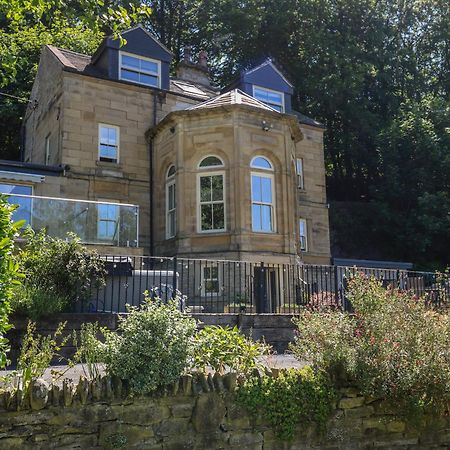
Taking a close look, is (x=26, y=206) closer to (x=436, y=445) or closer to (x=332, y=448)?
(x=332, y=448)

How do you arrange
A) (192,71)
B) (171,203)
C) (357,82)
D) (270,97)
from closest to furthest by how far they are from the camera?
(171,203), (270,97), (192,71), (357,82)

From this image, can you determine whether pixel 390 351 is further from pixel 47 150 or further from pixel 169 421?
pixel 47 150

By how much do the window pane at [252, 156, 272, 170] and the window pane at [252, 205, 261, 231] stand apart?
143 centimetres

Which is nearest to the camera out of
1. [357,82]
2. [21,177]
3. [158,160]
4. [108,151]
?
[21,177]

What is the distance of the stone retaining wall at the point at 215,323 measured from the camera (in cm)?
829

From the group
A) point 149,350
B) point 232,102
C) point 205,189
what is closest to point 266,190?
point 205,189

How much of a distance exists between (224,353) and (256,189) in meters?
11.1

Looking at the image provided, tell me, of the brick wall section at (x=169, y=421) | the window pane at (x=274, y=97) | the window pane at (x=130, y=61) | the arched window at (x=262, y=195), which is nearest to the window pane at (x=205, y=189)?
the arched window at (x=262, y=195)

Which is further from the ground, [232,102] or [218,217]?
[232,102]

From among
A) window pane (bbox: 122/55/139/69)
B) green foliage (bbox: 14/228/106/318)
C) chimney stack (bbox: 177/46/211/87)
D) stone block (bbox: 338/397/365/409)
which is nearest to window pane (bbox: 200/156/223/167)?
window pane (bbox: 122/55/139/69)

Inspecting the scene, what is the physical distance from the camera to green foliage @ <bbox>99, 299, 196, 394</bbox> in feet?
19.7

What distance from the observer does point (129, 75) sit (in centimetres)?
2105

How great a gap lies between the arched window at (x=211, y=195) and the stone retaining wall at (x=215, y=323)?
6.80m

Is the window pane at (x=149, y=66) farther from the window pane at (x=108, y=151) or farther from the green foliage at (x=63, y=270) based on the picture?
the green foliage at (x=63, y=270)
